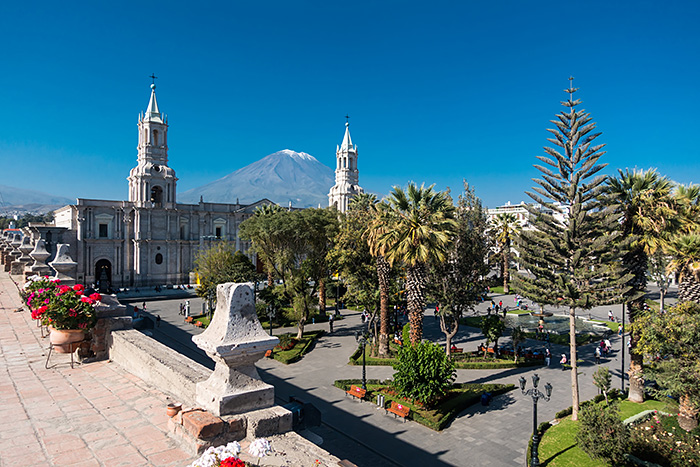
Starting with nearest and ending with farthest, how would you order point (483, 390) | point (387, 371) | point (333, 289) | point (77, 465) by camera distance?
1. point (77, 465)
2. point (483, 390)
3. point (387, 371)
4. point (333, 289)

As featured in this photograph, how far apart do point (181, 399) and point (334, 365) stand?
1721cm

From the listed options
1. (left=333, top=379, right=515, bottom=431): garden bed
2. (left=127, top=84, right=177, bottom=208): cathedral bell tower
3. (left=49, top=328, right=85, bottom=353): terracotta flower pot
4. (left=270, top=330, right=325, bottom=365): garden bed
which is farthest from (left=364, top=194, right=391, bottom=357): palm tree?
(left=127, top=84, right=177, bottom=208): cathedral bell tower

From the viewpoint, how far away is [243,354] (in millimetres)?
4832

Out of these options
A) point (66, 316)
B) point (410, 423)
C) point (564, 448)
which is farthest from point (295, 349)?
point (66, 316)

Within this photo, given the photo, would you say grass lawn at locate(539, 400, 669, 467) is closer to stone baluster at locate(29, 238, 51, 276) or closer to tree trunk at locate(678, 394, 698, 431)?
tree trunk at locate(678, 394, 698, 431)

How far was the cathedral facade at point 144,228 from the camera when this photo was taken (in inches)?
1871

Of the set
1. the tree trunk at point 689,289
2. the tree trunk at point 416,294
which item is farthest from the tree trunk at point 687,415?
the tree trunk at point 416,294

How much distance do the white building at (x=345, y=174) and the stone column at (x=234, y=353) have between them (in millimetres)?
52356

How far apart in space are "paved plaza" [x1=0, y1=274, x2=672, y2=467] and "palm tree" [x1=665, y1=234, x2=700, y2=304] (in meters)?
6.02

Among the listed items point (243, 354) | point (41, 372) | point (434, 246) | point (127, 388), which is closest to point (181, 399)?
point (127, 388)

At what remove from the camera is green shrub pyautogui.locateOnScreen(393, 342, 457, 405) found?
15.9m

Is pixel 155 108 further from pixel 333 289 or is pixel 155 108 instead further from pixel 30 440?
pixel 30 440

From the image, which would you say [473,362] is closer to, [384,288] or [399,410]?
[384,288]

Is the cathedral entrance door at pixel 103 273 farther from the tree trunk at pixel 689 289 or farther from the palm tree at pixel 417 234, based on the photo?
the tree trunk at pixel 689 289
